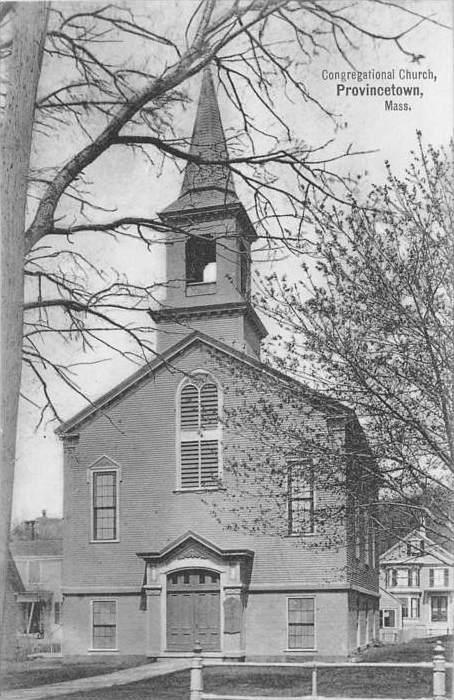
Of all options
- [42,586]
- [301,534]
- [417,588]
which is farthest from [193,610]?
[417,588]

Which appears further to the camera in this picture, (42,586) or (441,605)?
(42,586)

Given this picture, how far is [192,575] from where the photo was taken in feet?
46.0

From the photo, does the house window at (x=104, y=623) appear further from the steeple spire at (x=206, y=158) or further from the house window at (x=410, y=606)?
the steeple spire at (x=206, y=158)

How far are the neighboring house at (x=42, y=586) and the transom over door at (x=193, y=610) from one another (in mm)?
1683

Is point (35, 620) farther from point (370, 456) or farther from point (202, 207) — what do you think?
point (202, 207)

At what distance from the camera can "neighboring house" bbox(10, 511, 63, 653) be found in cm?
1118

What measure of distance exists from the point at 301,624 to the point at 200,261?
5.46 m

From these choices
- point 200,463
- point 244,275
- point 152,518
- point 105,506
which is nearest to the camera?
point 244,275

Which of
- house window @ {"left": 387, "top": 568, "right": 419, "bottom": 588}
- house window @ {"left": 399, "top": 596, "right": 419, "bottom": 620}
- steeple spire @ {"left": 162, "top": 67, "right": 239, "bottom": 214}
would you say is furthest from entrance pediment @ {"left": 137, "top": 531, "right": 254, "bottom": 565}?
steeple spire @ {"left": 162, "top": 67, "right": 239, "bottom": 214}

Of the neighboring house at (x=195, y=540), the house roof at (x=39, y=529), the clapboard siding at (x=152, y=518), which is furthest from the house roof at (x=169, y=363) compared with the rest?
the house roof at (x=39, y=529)

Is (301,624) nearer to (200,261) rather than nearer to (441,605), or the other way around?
(441,605)

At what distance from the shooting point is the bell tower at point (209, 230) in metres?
7.87

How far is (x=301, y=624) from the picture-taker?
12.9m

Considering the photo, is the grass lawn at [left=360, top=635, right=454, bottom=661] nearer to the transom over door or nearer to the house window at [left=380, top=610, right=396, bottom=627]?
the house window at [left=380, top=610, right=396, bottom=627]
